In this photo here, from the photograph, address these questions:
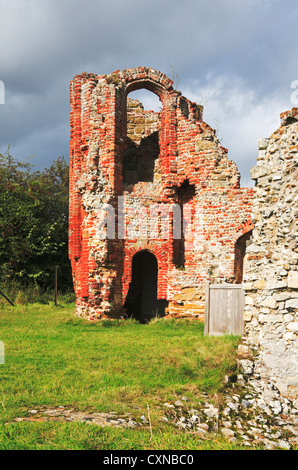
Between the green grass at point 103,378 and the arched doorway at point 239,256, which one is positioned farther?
the arched doorway at point 239,256

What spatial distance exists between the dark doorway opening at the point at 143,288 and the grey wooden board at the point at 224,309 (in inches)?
245

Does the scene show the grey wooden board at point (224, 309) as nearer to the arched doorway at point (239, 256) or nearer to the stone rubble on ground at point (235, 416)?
the stone rubble on ground at point (235, 416)

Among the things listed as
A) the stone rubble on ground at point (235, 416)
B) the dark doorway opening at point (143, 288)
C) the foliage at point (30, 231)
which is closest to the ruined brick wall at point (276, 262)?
the stone rubble on ground at point (235, 416)

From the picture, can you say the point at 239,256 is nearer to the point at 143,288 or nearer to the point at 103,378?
the point at 143,288

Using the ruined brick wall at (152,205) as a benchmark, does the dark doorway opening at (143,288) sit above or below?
below

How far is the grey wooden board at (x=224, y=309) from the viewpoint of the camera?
9.28 m

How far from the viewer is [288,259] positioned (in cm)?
584

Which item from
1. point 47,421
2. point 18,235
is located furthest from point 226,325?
point 18,235

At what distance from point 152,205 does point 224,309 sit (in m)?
5.35

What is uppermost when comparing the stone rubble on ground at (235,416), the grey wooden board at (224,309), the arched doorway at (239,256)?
the arched doorway at (239,256)

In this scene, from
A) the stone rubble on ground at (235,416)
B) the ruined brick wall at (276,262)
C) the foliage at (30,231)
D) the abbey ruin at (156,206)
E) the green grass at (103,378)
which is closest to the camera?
the green grass at (103,378)

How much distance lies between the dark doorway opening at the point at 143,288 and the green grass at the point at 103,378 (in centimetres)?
525

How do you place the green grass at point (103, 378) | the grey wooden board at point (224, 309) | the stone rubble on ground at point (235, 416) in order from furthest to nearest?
the grey wooden board at point (224, 309) < the stone rubble on ground at point (235, 416) < the green grass at point (103, 378)

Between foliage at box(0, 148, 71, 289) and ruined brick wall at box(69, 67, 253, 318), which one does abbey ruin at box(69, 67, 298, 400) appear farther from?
foliage at box(0, 148, 71, 289)
